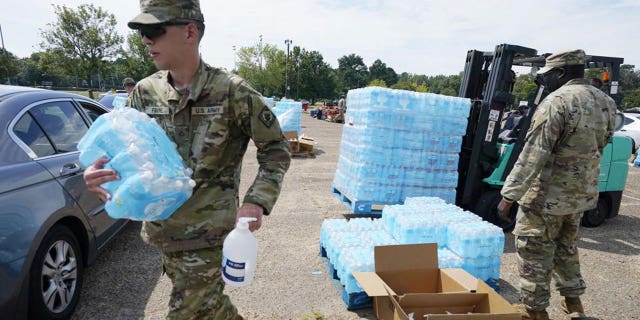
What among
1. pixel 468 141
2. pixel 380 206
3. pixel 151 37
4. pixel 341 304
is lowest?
pixel 341 304

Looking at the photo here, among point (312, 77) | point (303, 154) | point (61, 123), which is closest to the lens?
point (61, 123)

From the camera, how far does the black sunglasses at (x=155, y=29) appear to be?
5.67 ft

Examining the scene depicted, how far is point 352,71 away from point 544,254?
9644cm

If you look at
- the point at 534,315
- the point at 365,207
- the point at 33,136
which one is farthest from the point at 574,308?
the point at 33,136

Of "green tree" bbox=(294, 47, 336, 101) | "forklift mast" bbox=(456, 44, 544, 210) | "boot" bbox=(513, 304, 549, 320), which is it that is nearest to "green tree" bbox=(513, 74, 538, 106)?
"forklift mast" bbox=(456, 44, 544, 210)

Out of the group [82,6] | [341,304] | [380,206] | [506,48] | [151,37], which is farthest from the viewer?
[82,6]

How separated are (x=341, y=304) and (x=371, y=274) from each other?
556 mm

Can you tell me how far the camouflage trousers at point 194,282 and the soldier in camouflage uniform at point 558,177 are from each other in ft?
7.72

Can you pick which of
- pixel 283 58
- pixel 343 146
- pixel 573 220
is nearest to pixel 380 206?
pixel 343 146

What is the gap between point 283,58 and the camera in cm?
5081

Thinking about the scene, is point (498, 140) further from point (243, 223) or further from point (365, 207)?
point (243, 223)

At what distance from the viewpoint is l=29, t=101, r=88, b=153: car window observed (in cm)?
310

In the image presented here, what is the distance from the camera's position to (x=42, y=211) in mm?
2541

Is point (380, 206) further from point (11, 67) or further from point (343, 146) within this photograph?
point (11, 67)
